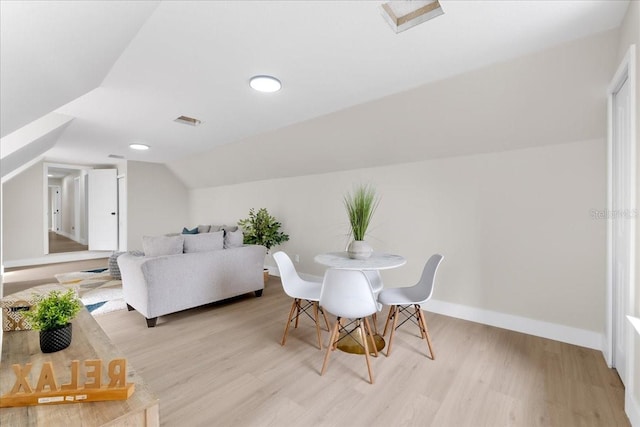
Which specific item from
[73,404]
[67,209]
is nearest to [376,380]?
[73,404]

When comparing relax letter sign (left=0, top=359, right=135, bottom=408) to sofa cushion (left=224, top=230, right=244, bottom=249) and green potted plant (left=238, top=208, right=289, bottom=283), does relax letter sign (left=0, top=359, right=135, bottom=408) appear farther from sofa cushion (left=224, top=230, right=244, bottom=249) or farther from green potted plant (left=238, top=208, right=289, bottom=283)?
green potted plant (left=238, top=208, right=289, bottom=283)

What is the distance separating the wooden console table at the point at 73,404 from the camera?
86cm

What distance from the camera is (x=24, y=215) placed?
5.91 meters

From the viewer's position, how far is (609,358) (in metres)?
2.17

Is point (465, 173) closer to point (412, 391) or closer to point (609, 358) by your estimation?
Result: point (609, 358)

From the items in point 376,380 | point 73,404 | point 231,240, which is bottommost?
Answer: point 376,380

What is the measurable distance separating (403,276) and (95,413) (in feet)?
10.7

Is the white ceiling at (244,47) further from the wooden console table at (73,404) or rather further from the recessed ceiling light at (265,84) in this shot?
the wooden console table at (73,404)

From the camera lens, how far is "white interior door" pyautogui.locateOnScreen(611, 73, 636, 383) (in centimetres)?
188

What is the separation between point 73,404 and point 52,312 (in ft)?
1.67

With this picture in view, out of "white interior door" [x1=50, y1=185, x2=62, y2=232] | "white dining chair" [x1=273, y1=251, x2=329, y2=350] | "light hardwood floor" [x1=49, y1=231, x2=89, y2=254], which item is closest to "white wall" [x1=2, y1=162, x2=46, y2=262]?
"light hardwood floor" [x1=49, y1=231, x2=89, y2=254]

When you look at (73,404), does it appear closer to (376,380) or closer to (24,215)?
(376,380)

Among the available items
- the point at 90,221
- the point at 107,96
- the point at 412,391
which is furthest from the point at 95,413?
the point at 90,221

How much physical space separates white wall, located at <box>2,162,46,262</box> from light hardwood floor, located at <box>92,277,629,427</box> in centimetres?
511
